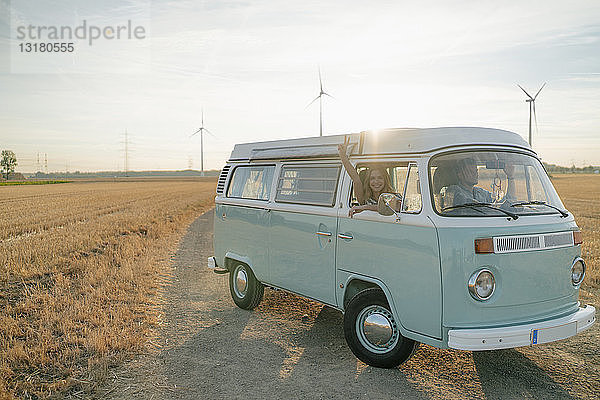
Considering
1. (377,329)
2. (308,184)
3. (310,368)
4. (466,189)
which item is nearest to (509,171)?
(466,189)

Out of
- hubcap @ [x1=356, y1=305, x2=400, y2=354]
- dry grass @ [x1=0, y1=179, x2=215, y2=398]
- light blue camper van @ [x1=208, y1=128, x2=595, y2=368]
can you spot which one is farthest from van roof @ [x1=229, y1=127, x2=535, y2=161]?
dry grass @ [x1=0, y1=179, x2=215, y2=398]

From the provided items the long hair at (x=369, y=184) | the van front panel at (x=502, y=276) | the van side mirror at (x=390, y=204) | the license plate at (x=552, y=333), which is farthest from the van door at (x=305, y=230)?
the license plate at (x=552, y=333)

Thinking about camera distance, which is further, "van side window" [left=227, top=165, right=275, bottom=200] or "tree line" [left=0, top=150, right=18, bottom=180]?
"tree line" [left=0, top=150, right=18, bottom=180]

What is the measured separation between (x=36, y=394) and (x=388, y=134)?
4.41m

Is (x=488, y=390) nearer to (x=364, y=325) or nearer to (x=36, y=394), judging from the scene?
(x=364, y=325)

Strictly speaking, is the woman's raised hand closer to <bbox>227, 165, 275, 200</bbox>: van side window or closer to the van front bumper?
<bbox>227, 165, 275, 200</bbox>: van side window

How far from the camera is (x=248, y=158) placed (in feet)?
26.8

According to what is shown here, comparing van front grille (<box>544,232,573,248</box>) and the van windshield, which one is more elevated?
the van windshield

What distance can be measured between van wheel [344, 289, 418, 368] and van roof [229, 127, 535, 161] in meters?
1.59

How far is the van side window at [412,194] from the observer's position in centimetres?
506

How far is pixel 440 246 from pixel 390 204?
67 cm

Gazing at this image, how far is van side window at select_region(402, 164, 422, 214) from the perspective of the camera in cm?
506

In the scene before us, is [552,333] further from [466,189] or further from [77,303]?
[77,303]

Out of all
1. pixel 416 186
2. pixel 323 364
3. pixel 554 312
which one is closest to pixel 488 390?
pixel 554 312
